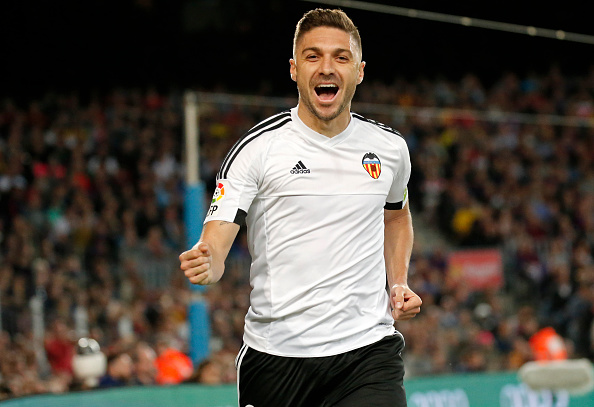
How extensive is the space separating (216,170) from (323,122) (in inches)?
415

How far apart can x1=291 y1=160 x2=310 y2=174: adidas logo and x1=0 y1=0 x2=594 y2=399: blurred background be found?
3762mm

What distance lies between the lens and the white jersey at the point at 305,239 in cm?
356

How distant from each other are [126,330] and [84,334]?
57 cm

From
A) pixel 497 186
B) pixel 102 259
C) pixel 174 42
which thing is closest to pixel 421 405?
pixel 102 259

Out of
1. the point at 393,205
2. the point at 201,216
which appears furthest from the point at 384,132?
the point at 201,216

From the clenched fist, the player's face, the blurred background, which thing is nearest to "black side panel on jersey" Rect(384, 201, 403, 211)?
the player's face

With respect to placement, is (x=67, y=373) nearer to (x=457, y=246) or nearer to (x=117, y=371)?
(x=117, y=371)

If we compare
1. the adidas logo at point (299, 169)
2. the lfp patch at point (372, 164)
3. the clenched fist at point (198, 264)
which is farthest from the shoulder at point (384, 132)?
the clenched fist at point (198, 264)

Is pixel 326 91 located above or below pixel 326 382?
above

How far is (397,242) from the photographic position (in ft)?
13.6

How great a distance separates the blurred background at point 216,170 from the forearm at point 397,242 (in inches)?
133

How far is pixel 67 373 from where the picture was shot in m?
9.39

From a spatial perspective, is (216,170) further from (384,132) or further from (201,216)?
(384,132)

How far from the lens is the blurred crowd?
33.3 feet
